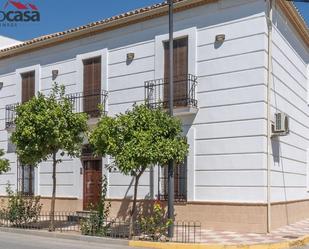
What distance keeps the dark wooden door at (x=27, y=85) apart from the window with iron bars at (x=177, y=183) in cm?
743

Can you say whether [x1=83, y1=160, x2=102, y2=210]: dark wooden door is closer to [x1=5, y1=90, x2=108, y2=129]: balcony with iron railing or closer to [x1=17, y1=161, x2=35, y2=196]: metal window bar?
[x1=5, y1=90, x2=108, y2=129]: balcony with iron railing

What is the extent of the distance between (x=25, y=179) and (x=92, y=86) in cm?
518

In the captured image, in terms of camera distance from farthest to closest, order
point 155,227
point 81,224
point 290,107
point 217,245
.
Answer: point 290,107, point 81,224, point 155,227, point 217,245

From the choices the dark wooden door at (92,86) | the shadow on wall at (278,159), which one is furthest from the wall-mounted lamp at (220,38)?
the dark wooden door at (92,86)

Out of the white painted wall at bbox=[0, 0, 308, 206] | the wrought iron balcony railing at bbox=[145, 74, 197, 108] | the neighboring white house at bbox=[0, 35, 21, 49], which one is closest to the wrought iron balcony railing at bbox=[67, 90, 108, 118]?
the white painted wall at bbox=[0, 0, 308, 206]

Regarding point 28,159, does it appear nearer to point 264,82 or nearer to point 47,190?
point 47,190

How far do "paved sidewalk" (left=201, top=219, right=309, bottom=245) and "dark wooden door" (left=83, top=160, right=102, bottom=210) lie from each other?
5.18 metres

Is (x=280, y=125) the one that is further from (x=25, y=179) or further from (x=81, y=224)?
(x=25, y=179)

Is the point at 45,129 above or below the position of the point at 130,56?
below

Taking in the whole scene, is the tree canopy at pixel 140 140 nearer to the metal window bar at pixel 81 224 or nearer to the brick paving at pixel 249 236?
the metal window bar at pixel 81 224

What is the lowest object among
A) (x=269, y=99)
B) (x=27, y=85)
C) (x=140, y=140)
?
(x=140, y=140)

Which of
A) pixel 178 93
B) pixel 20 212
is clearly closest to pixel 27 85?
pixel 20 212

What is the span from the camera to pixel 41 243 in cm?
1293

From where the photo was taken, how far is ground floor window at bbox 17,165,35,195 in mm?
20750
